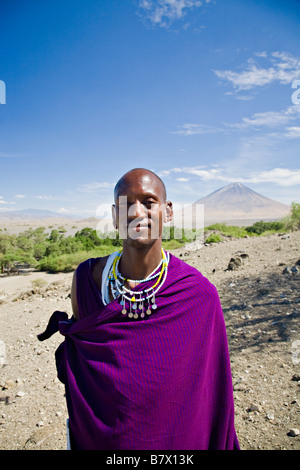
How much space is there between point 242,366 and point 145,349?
2703mm

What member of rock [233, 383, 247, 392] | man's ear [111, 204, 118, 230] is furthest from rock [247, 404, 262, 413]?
man's ear [111, 204, 118, 230]

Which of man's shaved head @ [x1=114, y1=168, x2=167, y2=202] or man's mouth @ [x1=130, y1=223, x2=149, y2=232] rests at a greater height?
man's shaved head @ [x1=114, y1=168, x2=167, y2=202]

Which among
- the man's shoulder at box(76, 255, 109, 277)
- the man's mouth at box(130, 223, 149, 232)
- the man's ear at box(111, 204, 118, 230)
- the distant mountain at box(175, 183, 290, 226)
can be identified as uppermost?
the distant mountain at box(175, 183, 290, 226)

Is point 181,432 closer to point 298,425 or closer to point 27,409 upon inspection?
point 298,425

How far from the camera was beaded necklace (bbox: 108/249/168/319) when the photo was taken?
151 cm

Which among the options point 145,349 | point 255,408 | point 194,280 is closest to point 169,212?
point 194,280

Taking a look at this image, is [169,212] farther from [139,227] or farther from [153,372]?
[153,372]

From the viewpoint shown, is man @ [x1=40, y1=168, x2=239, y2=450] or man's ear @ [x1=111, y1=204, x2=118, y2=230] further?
man's ear @ [x1=111, y1=204, x2=118, y2=230]

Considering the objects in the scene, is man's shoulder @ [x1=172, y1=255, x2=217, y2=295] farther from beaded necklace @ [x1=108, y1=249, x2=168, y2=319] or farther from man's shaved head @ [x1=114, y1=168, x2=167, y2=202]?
man's shaved head @ [x1=114, y1=168, x2=167, y2=202]

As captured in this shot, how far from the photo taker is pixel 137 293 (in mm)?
1536

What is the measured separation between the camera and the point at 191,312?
154 centimetres

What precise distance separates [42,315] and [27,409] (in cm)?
335

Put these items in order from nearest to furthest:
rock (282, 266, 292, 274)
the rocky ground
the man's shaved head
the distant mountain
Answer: the man's shaved head, the rocky ground, rock (282, 266, 292, 274), the distant mountain

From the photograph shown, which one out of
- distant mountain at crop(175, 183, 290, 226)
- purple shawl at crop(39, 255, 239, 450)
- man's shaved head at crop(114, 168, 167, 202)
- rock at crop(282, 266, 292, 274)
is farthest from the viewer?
distant mountain at crop(175, 183, 290, 226)
